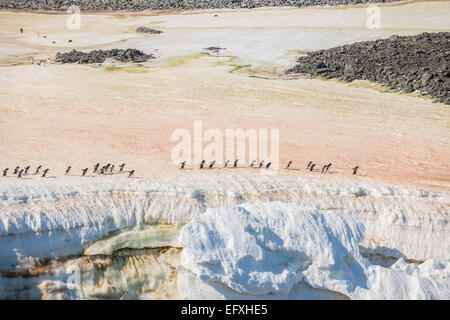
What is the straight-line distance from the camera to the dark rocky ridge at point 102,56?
1874 inches

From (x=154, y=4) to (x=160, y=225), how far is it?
77.3m

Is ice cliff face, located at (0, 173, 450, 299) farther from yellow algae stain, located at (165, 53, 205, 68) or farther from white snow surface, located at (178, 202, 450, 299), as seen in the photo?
yellow algae stain, located at (165, 53, 205, 68)

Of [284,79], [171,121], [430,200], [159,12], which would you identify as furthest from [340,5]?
[430,200]

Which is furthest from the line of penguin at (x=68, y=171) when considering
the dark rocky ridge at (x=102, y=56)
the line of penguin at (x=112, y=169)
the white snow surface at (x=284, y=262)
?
the dark rocky ridge at (x=102, y=56)

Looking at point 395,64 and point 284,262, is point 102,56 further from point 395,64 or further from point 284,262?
point 284,262

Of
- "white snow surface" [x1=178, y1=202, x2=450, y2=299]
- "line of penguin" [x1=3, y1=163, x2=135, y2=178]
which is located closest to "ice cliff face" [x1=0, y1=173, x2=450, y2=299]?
"white snow surface" [x1=178, y1=202, x2=450, y2=299]

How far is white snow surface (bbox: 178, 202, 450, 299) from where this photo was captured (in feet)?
58.0

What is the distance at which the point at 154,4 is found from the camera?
89562 millimetres

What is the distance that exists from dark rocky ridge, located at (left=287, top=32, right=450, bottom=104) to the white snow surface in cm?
2197

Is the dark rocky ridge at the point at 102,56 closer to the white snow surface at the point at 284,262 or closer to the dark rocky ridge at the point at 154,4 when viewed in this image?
the white snow surface at the point at 284,262

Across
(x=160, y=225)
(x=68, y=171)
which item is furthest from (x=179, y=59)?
(x=160, y=225)

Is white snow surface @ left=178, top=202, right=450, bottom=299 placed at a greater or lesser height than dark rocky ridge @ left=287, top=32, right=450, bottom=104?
lesser

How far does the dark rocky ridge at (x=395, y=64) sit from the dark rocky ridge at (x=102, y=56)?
15164 millimetres
